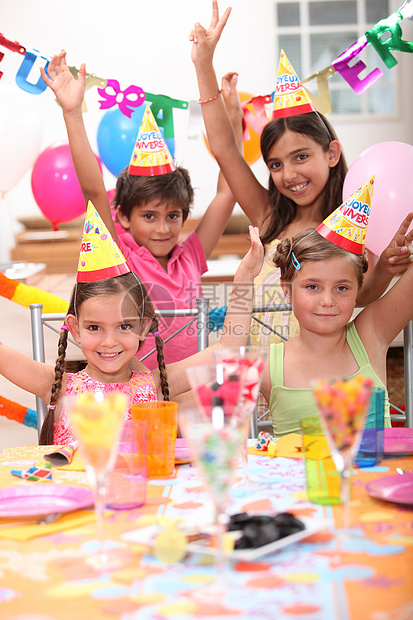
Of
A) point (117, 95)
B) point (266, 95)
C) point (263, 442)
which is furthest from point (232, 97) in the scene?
point (263, 442)

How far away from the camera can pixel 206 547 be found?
688 millimetres

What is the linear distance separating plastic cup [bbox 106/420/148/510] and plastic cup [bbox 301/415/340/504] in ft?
0.74

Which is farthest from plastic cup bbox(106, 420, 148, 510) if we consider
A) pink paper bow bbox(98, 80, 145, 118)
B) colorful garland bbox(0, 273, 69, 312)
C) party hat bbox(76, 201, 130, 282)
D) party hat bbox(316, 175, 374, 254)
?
colorful garland bbox(0, 273, 69, 312)

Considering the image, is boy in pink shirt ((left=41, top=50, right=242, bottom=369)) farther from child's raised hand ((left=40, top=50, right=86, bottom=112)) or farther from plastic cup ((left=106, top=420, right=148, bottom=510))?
plastic cup ((left=106, top=420, right=148, bottom=510))

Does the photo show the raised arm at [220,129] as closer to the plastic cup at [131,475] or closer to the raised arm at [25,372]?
the raised arm at [25,372]

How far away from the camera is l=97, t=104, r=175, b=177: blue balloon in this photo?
2.70 m

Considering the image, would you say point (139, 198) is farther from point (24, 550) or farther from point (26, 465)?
point (24, 550)

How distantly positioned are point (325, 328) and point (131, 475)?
755mm

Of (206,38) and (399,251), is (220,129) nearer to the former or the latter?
(206,38)

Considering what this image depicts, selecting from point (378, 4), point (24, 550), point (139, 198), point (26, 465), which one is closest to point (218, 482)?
point (24, 550)

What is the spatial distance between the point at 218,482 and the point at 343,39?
3.02m

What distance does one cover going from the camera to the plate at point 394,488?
0.83 m

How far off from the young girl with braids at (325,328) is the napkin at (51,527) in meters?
0.73

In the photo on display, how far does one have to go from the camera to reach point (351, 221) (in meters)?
1.49
